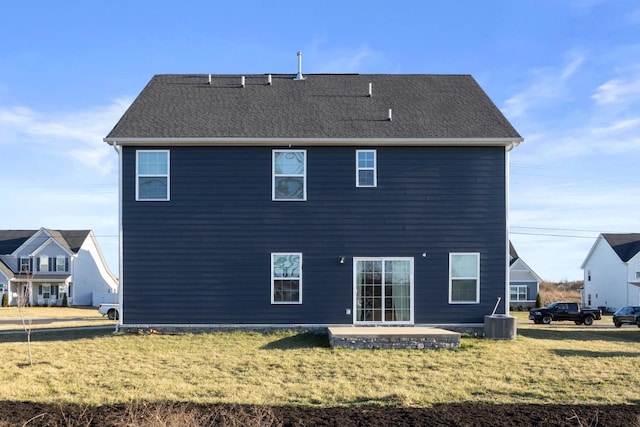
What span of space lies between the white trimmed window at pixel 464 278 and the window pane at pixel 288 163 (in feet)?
17.0

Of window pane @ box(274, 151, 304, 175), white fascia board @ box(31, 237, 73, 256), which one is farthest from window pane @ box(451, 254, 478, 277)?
white fascia board @ box(31, 237, 73, 256)

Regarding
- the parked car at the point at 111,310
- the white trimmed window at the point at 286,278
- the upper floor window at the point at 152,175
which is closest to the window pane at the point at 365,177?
the white trimmed window at the point at 286,278

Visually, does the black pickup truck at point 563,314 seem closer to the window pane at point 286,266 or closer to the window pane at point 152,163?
the window pane at point 286,266

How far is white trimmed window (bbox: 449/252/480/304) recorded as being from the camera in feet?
57.4

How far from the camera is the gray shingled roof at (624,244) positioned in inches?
1714

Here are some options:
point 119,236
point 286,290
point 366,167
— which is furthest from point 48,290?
point 366,167

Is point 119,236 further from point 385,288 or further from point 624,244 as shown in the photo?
point 624,244

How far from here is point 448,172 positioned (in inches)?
692

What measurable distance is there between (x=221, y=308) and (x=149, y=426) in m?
10.0

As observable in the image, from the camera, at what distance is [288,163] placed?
17.6m

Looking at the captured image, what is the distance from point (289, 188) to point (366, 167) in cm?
237

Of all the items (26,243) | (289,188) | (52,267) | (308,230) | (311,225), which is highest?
(289,188)

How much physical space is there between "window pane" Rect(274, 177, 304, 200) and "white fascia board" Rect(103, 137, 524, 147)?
1.06 m

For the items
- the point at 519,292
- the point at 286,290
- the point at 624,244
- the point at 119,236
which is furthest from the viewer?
the point at 519,292
